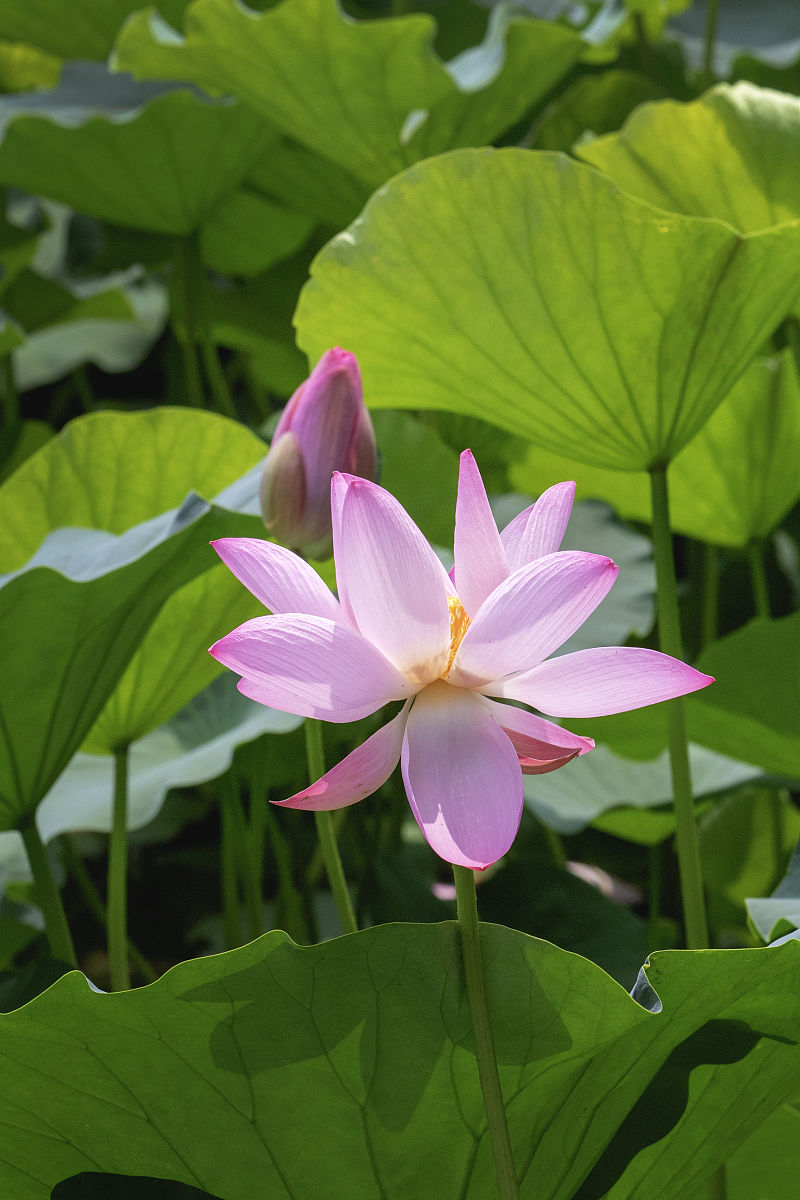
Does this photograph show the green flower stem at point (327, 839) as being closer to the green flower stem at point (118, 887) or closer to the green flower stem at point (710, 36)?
the green flower stem at point (118, 887)

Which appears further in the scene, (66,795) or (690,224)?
(66,795)

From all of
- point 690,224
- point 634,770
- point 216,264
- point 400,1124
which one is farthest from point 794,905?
point 216,264

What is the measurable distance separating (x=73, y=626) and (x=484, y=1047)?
0.88ft

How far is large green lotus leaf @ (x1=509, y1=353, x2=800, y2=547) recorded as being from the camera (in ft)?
2.87

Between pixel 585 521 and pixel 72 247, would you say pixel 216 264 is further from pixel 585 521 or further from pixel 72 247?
pixel 585 521

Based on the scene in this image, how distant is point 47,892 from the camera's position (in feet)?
1.89

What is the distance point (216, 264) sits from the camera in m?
1.44

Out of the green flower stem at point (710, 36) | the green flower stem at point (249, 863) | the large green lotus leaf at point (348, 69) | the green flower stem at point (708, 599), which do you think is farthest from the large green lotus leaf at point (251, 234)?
the green flower stem at point (249, 863)

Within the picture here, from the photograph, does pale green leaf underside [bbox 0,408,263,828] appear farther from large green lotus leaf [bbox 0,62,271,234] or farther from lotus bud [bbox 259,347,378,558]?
large green lotus leaf [bbox 0,62,271,234]

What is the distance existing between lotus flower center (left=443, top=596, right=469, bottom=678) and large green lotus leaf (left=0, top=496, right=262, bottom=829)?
0.56 ft

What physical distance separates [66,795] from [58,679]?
0.31 m

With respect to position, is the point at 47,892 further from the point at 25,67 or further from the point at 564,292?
the point at 25,67

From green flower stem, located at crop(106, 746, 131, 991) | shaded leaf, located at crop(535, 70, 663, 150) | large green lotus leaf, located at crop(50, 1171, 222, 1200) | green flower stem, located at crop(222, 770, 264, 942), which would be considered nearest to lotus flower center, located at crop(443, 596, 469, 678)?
large green lotus leaf, located at crop(50, 1171, 222, 1200)

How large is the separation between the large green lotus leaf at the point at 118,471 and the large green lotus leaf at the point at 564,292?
0.12 m
